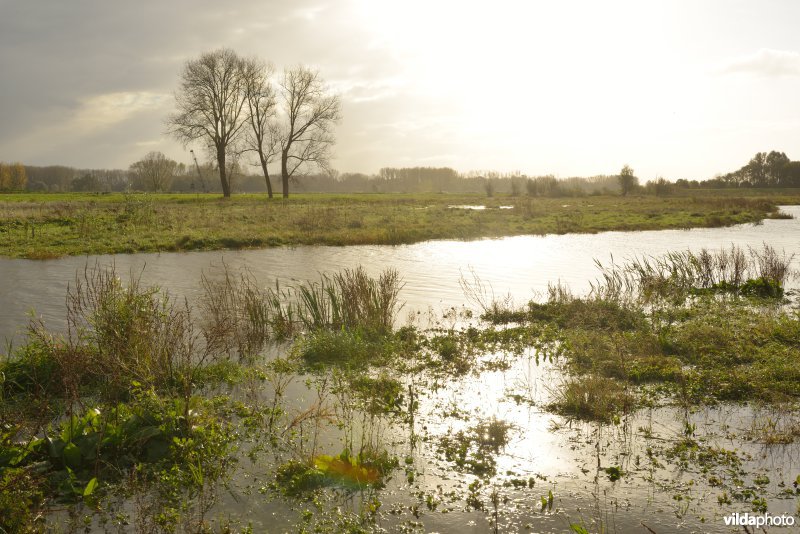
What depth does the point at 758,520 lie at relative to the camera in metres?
5.28

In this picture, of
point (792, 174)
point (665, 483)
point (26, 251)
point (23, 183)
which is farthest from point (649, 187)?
point (23, 183)

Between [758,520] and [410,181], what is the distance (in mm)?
171816

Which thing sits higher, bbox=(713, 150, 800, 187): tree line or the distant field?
bbox=(713, 150, 800, 187): tree line

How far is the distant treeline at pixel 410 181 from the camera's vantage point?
3068 inches

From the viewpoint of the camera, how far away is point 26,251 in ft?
76.0

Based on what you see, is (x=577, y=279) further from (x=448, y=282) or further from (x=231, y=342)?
(x=231, y=342)

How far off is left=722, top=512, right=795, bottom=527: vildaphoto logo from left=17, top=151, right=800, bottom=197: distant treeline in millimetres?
34185

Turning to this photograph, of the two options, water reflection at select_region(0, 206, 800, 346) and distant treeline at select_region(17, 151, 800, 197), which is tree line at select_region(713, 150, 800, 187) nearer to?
distant treeline at select_region(17, 151, 800, 197)

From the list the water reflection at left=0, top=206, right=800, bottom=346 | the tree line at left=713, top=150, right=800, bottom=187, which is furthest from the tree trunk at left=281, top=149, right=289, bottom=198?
the tree line at left=713, top=150, right=800, bottom=187

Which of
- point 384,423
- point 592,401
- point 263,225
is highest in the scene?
point 263,225

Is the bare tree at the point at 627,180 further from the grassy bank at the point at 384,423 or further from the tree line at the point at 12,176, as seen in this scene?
the tree line at the point at 12,176

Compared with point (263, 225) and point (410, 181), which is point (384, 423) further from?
point (410, 181)

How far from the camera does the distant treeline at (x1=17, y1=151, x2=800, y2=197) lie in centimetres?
7794

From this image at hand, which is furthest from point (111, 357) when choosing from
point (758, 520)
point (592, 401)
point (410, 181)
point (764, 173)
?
point (410, 181)
